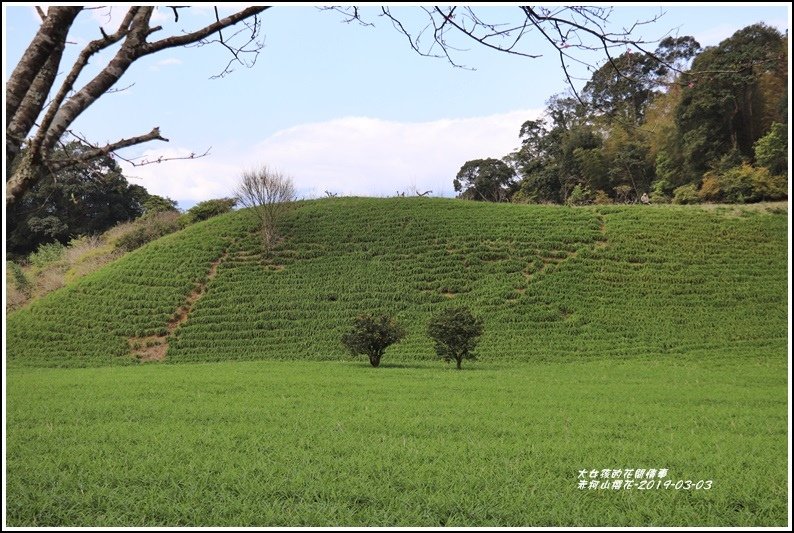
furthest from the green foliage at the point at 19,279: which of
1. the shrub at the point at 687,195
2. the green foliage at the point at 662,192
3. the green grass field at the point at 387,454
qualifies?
the green foliage at the point at 662,192

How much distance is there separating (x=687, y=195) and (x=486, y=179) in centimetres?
1641

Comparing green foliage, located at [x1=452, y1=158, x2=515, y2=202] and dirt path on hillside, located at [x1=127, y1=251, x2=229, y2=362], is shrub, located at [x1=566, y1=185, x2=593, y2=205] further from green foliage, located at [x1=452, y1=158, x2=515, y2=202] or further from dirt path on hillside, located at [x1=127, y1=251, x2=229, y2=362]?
dirt path on hillside, located at [x1=127, y1=251, x2=229, y2=362]

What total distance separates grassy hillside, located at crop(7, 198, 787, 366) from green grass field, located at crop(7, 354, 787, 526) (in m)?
8.96

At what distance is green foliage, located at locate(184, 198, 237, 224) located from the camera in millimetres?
35438

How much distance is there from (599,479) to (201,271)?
23.5 m

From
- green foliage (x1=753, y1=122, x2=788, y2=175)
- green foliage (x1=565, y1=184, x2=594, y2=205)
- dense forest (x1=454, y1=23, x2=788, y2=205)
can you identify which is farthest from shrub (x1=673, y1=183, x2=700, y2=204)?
green foliage (x1=565, y1=184, x2=594, y2=205)

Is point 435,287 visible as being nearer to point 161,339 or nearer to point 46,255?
point 161,339

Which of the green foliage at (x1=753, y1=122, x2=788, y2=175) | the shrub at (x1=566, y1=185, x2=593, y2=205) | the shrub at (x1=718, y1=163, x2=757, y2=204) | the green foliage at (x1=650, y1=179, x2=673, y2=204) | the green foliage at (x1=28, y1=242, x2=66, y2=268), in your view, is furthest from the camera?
the shrub at (x1=566, y1=185, x2=593, y2=205)

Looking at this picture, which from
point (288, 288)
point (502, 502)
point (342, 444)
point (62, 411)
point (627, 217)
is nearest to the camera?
point (502, 502)

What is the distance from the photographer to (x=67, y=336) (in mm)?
21531

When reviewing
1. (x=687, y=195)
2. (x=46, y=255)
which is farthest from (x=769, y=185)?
(x=46, y=255)

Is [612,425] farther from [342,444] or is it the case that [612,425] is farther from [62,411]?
[62,411]

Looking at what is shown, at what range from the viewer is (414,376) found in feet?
45.6

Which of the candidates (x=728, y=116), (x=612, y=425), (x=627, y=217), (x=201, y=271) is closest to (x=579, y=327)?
(x=627, y=217)
